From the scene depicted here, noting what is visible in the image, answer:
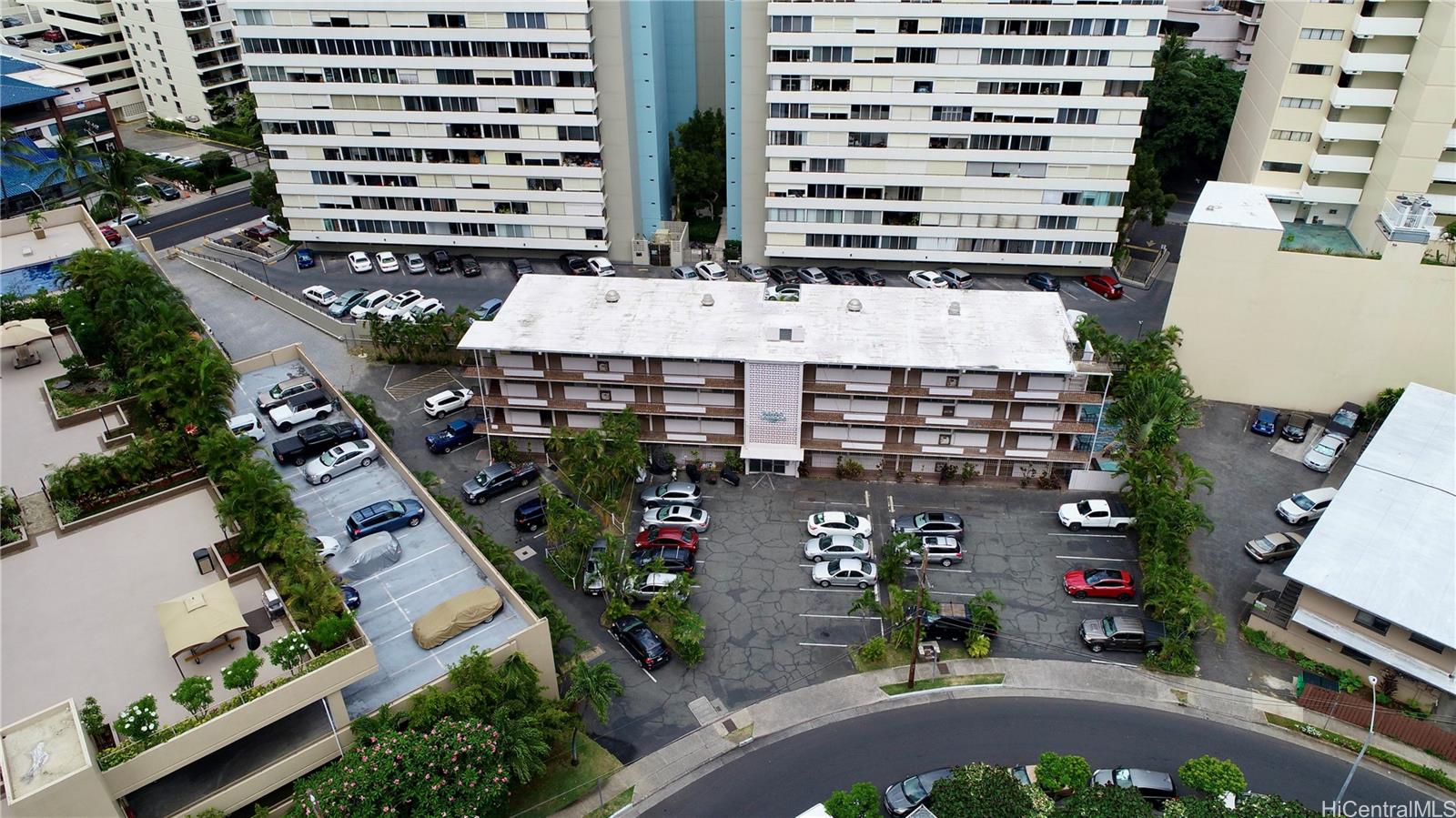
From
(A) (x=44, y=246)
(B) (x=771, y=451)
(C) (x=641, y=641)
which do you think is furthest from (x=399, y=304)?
(C) (x=641, y=641)

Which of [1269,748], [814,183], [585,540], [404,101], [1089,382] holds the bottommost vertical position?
[1269,748]

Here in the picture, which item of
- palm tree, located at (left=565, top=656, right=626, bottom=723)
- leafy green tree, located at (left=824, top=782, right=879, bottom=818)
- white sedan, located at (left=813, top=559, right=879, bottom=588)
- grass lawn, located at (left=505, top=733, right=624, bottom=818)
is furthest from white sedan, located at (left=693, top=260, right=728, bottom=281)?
leafy green tree, located at (left=824, top=782, right=879, bottom=818)

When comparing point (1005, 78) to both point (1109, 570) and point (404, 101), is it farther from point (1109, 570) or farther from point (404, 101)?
point (404, 101)

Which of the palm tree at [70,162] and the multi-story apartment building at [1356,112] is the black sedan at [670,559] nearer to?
the multi-story apartment building at [1356,112]

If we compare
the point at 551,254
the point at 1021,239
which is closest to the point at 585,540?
the point at 551,254

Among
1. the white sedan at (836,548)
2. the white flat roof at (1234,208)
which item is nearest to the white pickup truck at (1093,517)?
the white sedan at (836,548)

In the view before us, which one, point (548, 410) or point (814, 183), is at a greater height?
point (814, 183)
